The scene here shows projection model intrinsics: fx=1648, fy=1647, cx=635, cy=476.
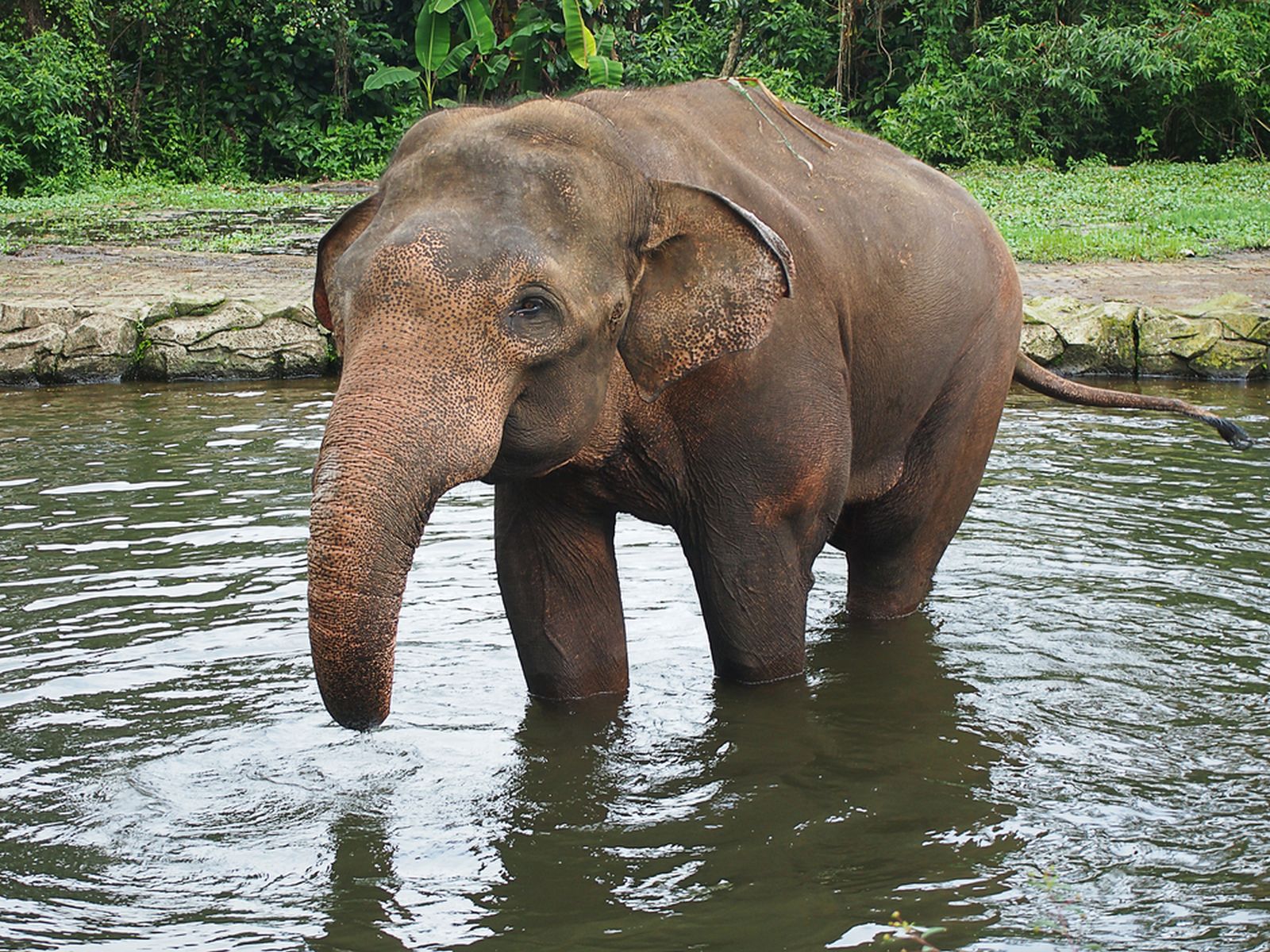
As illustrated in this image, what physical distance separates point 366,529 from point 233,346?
279 inches

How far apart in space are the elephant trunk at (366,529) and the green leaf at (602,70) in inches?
497

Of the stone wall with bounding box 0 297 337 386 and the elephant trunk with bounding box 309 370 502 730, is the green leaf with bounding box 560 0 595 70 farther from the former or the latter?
the elephant trunk with bounding box 309 370 502 730

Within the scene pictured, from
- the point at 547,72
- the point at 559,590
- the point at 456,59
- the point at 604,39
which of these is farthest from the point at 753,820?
the point at 547,72

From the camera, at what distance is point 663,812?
368cm

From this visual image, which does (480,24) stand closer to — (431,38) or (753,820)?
(431,38)

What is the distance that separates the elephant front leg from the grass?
25.6 ft

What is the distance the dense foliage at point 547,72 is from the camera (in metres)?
16.8

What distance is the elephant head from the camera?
2.68 m

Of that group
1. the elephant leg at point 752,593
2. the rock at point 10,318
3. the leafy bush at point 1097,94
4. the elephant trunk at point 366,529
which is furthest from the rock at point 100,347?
the leafy bush at point 1097,94

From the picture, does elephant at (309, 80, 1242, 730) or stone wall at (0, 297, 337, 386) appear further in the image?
stone wall at (0, 297, 337, 386)

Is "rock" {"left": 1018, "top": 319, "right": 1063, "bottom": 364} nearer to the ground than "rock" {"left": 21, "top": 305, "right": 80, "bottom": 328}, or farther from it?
nearer to the ground

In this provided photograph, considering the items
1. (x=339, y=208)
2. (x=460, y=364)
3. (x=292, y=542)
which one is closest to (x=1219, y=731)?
(x=460, y=364)

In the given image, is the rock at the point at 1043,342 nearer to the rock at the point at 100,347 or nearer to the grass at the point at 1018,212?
the grass at the point at 1018,212

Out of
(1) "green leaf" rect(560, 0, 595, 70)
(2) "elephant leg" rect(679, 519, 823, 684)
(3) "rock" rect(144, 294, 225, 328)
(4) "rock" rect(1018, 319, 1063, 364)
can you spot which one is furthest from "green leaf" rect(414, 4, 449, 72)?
(2) "elephant leg" rect(679, 519, 823, 684)
